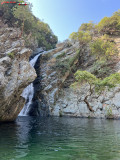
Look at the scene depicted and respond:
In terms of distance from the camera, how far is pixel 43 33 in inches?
2112

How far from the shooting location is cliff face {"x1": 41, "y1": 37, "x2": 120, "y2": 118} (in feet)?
88.2

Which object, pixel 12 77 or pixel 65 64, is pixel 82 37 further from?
pixel 12 77

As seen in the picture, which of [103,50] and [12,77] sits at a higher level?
[103,50]

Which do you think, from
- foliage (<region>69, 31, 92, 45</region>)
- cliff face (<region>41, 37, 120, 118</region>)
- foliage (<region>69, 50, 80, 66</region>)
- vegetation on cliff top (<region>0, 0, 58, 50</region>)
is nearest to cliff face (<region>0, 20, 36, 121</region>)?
cliff face (<region>41, 37, 120, 118</region>)

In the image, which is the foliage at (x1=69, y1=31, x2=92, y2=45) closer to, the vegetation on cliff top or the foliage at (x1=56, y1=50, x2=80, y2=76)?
the foliage at (x1=56, y1=50, x2=80, y2=76)

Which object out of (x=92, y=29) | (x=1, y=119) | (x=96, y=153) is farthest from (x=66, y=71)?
(x=96, y=153)

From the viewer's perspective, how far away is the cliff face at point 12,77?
1575 centimetres

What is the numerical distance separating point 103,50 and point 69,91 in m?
15.4

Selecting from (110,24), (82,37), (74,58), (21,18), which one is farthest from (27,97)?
(110,24)

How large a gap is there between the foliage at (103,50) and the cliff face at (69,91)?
2141mm

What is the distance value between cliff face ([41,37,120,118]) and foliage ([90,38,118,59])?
214cm

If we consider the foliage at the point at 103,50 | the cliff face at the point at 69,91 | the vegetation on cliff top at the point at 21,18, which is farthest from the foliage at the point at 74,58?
the vegetation on cliff top at the point at 21,18

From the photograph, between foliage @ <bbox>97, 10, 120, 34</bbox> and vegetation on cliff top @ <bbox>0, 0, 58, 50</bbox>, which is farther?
foliage @ <bbox>97, 10, 120, 34</bbox>

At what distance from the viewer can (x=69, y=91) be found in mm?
33156
